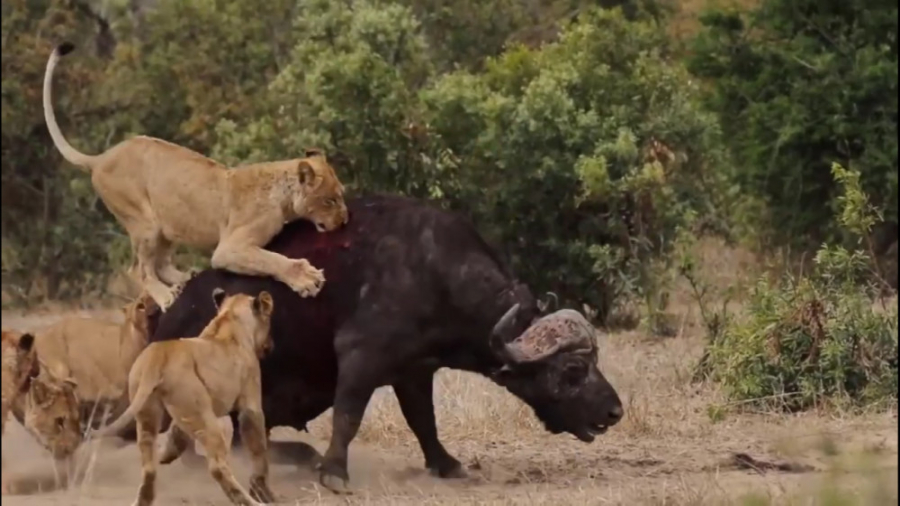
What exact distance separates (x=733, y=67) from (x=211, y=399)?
12.2 metres

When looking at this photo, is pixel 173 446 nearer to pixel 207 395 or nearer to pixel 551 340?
pixel 207 395

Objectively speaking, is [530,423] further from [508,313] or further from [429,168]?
[429,168]

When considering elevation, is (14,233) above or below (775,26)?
below

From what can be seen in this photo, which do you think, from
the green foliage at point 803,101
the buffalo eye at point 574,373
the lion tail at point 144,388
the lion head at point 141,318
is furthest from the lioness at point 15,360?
the green foliage at point 803,101

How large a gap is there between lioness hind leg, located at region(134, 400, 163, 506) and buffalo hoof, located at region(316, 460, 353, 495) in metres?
1.20

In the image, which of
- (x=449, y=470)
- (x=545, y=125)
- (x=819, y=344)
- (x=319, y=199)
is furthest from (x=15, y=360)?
(x=545, y=125)

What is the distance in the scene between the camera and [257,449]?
8.55m

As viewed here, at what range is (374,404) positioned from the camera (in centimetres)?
1234

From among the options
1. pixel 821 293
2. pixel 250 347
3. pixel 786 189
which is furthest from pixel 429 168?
pixel 250 347

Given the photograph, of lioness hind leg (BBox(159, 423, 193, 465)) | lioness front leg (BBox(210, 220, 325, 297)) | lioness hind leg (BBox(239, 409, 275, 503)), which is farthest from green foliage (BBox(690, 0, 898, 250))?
lioness hind leg (BBox(239, 409, 275, 503))

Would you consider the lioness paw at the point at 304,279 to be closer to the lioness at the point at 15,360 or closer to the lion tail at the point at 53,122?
the lioness at the point at 15,360

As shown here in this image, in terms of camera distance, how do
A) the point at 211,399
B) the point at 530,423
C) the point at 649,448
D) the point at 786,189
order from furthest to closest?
the point at 786,189
the point at 530,423
the point at 649,448
the point at 211,399

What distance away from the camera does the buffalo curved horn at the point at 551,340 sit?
9.17m

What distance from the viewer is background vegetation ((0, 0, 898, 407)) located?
54.5 ft
